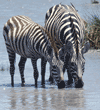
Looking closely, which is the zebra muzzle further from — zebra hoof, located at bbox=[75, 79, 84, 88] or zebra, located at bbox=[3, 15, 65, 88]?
zebra hoof, located at bbox=[75, 79, 84, 88]

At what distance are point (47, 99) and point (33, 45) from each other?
7.29 feet

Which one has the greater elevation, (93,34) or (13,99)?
(93,34)

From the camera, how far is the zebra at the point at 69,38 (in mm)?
9945

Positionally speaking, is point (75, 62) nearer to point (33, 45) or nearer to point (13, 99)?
point (33, 45)

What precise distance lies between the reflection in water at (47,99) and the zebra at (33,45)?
0.50 m

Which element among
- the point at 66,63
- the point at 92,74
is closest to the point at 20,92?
the point at 66,63

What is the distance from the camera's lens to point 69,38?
34.0 feet

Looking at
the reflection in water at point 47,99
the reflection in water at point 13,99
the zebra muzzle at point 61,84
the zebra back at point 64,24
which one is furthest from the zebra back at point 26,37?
the reflection in water at point 13,99

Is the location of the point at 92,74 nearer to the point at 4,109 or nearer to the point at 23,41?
the point at 23,41

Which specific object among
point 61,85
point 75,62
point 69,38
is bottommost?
point 61,85

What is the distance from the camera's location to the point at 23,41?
35.4 feet

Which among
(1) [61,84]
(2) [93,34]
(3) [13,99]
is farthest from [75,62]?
(2) [93,34]

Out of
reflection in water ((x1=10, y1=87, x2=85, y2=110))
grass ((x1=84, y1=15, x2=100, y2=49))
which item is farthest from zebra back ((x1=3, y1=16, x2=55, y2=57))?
grass ((x1=84, y1=15, x2=100, y2=49))

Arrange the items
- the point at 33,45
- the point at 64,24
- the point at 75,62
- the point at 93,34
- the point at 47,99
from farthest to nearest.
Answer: the point at 93,34
the point at 64,24
the point at 33,45
the point at 75,62
the point at 47,99
